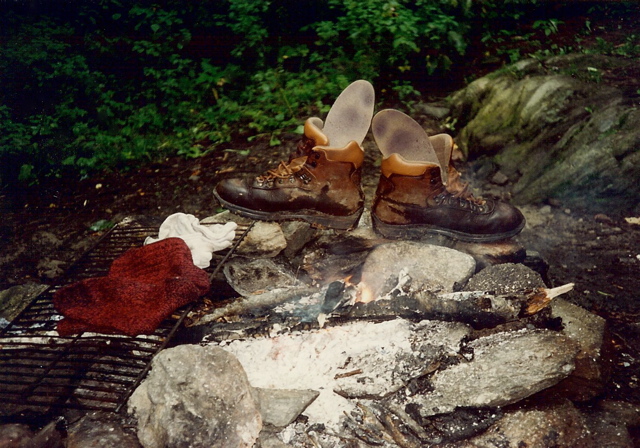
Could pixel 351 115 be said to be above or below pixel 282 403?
above

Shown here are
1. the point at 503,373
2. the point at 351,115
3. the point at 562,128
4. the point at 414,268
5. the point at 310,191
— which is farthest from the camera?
the point at 562,128

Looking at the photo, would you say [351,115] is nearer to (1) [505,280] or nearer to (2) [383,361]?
(1) [505,280]

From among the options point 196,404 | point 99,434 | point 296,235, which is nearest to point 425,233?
point 296,235

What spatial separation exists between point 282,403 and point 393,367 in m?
0.61

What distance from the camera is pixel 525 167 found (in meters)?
3.83

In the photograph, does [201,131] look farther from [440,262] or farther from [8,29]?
[8,29]

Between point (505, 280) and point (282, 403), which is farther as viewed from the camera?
point (505, 280)

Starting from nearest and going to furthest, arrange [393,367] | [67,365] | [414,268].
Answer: [393,367], [67,365], [414,268]

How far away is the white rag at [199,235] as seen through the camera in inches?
122

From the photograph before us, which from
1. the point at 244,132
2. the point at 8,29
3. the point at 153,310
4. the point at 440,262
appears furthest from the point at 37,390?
the point at 8,29

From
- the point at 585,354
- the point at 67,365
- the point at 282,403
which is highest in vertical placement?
the point at 585,354

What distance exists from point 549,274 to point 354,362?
5.26 feet

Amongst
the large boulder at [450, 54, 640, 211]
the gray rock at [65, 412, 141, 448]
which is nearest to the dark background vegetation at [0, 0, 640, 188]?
the large boulder at [450, 54, 640, 211]

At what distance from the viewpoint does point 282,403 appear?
2121 millimetres
